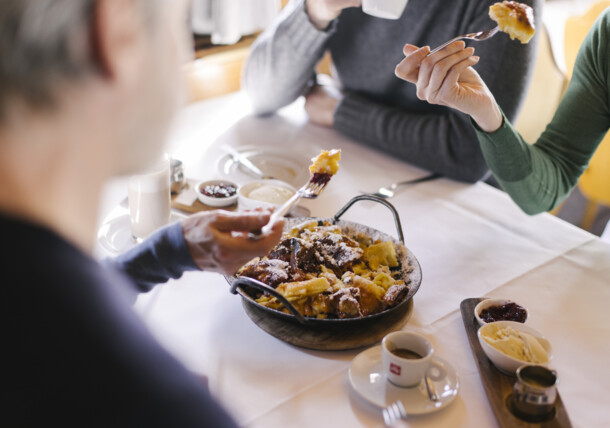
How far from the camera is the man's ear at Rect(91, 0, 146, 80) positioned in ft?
1.47

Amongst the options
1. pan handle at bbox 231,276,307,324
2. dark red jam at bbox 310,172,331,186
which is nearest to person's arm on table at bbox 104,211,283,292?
pan handle at bbox 231,276,307,324

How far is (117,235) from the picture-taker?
1.33 metres

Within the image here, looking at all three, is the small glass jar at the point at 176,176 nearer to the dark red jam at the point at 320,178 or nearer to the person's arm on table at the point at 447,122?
the dark red jam at the point at 320,178

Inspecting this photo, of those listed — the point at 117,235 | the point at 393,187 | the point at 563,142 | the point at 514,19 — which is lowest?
the point at 117,235

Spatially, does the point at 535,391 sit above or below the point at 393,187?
above

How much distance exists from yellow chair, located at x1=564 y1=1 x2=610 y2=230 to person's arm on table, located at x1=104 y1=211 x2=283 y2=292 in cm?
167

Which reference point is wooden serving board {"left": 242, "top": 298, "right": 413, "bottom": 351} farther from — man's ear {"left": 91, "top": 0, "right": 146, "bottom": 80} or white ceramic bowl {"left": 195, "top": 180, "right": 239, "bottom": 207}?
man's ear {"left": 91, "top": 0, "right": 146, "bottom": 80}

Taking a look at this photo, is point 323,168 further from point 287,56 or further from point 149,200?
point 287,56

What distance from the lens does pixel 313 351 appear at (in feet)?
3.33

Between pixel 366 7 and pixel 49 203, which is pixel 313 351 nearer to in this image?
pixel 49 203

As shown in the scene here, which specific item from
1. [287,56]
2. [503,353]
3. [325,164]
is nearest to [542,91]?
[287,56]

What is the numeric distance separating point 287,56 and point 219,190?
68cm

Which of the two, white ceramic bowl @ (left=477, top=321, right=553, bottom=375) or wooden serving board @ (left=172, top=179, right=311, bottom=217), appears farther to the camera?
wooden serving board @ (left=172, top=179, right=311, bottom=217)

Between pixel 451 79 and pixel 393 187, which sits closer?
pixel 451 79
